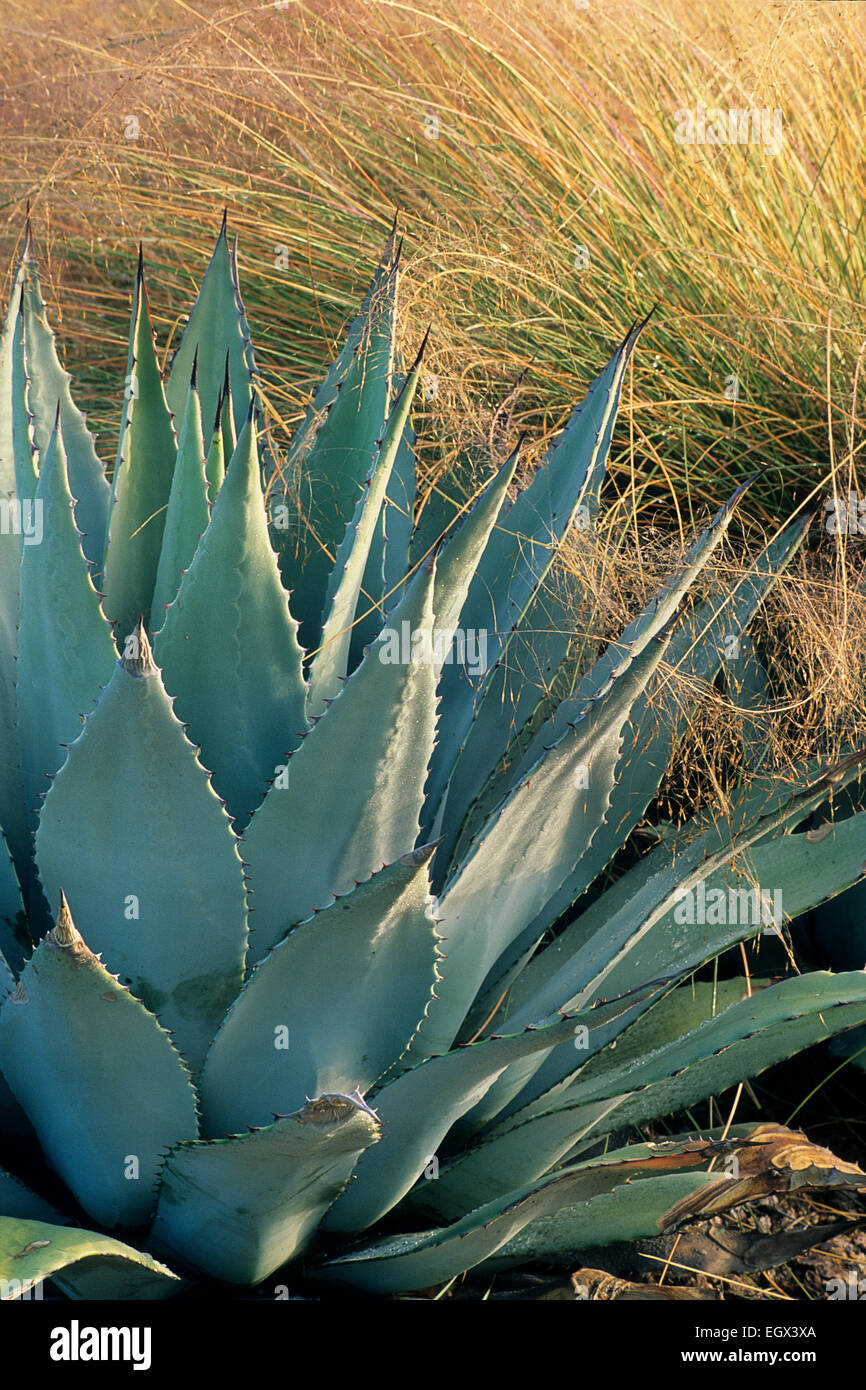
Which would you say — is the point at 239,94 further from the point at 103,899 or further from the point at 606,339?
the point at 103,899

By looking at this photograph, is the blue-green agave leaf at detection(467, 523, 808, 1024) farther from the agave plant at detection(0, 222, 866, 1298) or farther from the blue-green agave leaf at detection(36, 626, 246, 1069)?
the blue-green agave leaf at detection(36, 626, 246, 1069)

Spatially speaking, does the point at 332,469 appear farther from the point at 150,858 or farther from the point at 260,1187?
the point at 260,1187

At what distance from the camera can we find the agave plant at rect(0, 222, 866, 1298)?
87 cm

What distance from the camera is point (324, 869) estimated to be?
3.13 feet

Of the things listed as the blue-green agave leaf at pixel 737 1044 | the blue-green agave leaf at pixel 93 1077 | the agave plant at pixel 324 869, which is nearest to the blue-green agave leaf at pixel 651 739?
A: the agave plant at pixel 324 869

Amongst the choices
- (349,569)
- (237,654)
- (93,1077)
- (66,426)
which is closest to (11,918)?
(93,1077)

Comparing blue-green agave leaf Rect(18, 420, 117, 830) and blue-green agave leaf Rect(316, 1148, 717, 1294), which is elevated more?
blue-green agave leaf Rect(18, 420, 117, 830)

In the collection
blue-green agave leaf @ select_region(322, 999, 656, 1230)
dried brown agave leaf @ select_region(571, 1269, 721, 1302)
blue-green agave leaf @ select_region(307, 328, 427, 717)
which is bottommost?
dried brown agave leaf @ select_region(571, 1269, 721, 1302)

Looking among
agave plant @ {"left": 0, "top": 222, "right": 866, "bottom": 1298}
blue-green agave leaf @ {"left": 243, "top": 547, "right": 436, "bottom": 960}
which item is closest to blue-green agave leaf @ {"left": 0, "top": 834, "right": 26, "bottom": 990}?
agave plant @ {"left": 0, "top": 222, "right": 866, "bottom": 1298}

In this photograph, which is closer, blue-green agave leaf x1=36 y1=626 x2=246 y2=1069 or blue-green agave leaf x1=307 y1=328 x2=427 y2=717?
blue-green agave leaf x1=36 y1=626 x2=246 y2=1069

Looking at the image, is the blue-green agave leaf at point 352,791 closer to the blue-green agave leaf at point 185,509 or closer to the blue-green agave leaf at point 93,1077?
the blue-green agave leaf at point 93,1077

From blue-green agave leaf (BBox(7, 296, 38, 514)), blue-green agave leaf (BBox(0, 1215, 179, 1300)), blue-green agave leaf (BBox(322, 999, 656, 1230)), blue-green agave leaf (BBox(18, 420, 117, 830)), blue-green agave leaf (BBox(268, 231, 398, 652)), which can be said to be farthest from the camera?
blue-green agave leaf (BBox(268, 231, 398, 652))

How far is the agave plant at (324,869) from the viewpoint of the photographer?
2.84ft

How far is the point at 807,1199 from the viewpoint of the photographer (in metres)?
1.34
